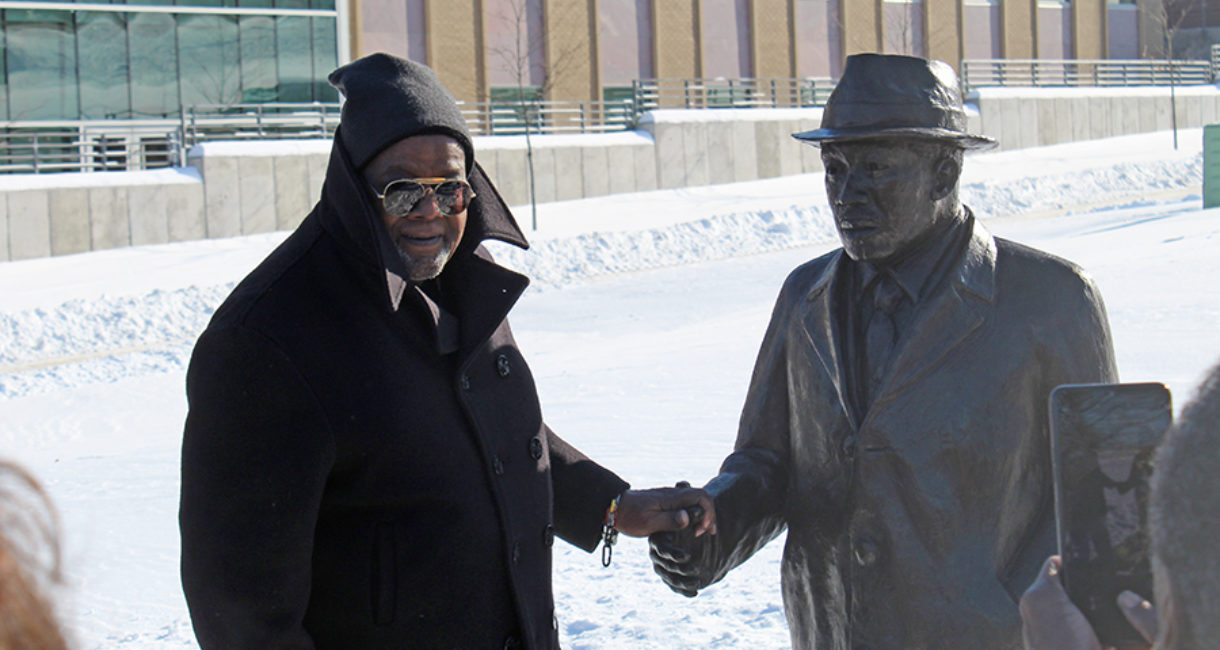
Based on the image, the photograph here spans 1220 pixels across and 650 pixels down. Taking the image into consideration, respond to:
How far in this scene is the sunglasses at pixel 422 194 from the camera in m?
2.90

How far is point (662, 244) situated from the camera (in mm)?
20406

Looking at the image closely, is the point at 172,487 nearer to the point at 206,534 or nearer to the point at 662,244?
the point at 206,534

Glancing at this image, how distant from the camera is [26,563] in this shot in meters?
1.20

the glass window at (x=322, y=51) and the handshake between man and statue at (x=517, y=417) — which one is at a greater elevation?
the glass window at (x=322, y=51)

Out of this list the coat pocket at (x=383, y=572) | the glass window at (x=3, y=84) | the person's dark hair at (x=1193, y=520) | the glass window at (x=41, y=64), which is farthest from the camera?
the glass window at (x=41, y=64)

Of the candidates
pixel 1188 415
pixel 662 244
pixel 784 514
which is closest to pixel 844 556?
pixel 784 514

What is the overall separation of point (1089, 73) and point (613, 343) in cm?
3126

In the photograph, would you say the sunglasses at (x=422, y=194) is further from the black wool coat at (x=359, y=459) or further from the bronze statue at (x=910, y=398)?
the bronze statue at (x=910, y=398)

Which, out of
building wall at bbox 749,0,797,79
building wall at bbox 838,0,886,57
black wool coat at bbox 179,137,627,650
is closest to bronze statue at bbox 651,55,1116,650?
black wool coat at bbox 179,137,627,650

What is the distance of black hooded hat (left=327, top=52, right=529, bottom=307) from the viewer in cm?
289

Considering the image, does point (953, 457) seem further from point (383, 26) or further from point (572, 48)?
point (572, 48)

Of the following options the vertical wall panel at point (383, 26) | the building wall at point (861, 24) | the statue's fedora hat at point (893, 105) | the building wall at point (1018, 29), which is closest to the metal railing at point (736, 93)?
the building wall at point (861, 24)

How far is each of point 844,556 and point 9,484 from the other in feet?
7.19

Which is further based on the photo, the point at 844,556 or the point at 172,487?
the point at 172,487
